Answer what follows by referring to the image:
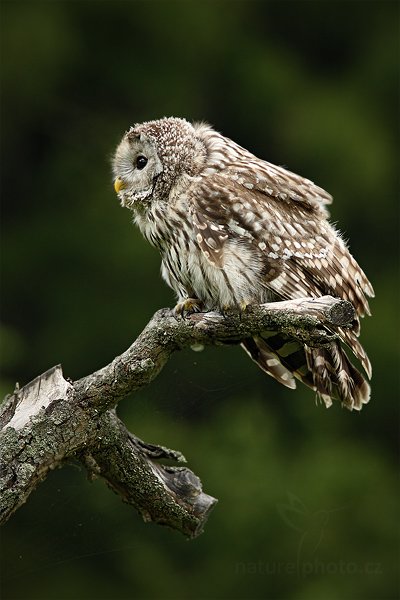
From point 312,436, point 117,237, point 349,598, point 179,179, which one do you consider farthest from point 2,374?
point 179,179

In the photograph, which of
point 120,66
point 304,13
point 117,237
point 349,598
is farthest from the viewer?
point 304,13

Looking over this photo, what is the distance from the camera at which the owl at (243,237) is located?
17.0 feet

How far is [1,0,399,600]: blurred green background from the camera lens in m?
9.70

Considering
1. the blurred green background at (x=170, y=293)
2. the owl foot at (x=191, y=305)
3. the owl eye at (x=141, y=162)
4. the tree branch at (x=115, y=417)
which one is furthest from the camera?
the blurred green background at (x=170, y=293)

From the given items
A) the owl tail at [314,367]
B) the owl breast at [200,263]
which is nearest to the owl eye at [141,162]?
the owl breast at [200,263]

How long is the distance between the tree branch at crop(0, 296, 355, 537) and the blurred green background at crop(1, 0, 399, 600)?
3.65 m

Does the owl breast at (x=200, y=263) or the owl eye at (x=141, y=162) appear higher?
the owl eye at (x=141, y=162)

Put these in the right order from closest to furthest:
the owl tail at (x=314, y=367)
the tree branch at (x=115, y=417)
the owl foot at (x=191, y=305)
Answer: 1. the tree branch at (x=115, y=417)
2. the owl tail at (x=314, y=367)
3. the owl foot at (x=191, y=305)

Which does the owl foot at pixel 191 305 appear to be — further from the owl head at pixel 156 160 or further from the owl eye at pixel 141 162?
the owl eye at pixel 141 162

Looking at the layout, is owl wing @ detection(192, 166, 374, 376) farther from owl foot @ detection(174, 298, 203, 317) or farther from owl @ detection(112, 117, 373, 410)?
owl foot @ detection(174, 298, 203, 317)

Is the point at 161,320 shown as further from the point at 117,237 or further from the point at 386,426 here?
the point at 386,426

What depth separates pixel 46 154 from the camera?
1229 cm

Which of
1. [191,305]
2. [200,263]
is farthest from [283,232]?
[191,305]

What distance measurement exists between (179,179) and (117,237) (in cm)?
570
